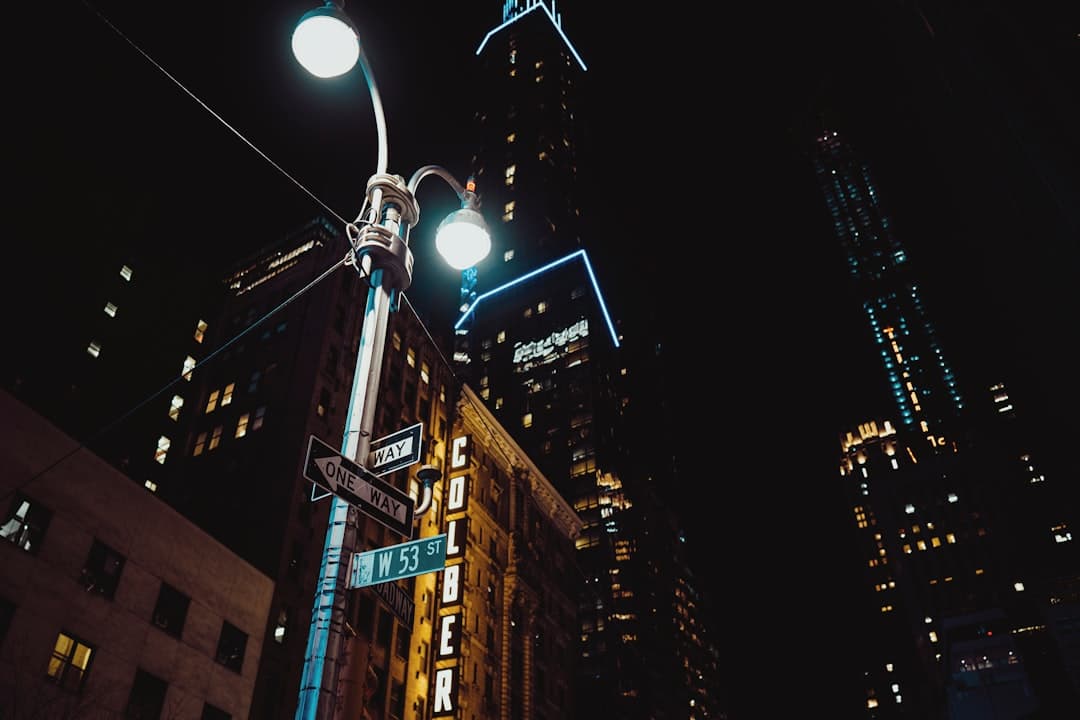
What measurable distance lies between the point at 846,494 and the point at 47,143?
173m

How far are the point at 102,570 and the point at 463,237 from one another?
81.4 ft

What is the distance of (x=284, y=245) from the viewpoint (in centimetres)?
7856

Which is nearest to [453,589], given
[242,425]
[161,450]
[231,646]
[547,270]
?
[242,425]

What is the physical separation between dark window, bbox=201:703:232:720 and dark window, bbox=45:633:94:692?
18.6 feet

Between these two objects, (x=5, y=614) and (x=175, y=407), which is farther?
(x=175, y=407)

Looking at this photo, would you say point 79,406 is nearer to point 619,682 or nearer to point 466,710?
point 466,710

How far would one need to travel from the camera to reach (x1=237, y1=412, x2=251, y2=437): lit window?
52.9m

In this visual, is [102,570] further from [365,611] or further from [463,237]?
[463,237]

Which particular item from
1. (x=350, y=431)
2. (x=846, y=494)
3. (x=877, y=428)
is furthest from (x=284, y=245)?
(x=877, y=428)

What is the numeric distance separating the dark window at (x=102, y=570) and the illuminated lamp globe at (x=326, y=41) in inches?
986

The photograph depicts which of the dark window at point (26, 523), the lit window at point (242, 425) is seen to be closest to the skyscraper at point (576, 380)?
the lit window at point (242, 425)

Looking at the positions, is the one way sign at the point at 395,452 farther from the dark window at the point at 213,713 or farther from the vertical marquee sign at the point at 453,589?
the vertical marquee sign at the point at 453,589

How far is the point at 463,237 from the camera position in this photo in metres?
10.9

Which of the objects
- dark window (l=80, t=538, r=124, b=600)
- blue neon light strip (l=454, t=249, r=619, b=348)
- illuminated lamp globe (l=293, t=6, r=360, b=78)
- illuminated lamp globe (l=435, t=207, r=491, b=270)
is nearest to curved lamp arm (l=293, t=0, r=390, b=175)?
illuminated lamp globe (l=293, t=6, r=360, b=78)
